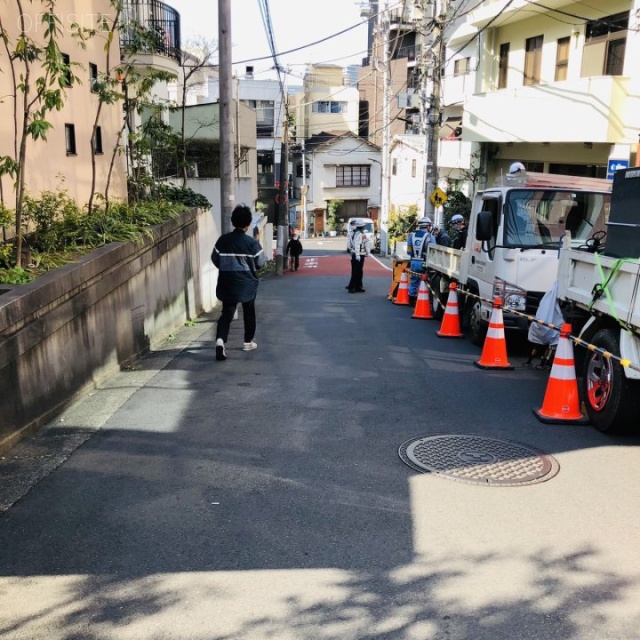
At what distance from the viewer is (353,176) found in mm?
59688

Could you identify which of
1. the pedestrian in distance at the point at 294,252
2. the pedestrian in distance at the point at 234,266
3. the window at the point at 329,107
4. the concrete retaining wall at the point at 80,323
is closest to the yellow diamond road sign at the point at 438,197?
the pedestrian in distance at the point at 294,252

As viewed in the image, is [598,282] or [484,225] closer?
[598,282]

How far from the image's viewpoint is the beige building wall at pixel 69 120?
8.02 m

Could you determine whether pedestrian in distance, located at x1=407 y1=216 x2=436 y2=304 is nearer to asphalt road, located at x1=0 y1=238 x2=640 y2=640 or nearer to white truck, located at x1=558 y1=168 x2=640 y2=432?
asphalt road, located at x1=0 y1=238 x2=640 y2=640

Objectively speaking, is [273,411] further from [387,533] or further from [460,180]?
[460,180]

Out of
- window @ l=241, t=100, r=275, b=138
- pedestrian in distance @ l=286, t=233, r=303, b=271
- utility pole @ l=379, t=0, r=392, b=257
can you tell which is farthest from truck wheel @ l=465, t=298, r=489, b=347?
window @ l=241, t=100, r=275, b=138

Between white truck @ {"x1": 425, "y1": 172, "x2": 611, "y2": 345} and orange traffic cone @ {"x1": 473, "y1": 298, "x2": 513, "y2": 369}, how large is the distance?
873mm

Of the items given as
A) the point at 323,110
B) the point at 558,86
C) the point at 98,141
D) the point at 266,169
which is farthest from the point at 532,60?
the point at 323,110

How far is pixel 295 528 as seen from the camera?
4.07 m

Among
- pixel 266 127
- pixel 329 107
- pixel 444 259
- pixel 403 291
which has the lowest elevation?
pixel 403 291

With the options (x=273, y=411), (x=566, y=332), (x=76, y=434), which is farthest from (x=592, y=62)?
(x=76, y=434)

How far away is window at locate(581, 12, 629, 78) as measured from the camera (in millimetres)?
16953

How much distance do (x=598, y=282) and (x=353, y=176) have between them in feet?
180

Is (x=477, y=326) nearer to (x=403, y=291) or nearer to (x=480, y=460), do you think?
(x=480, y=460)
